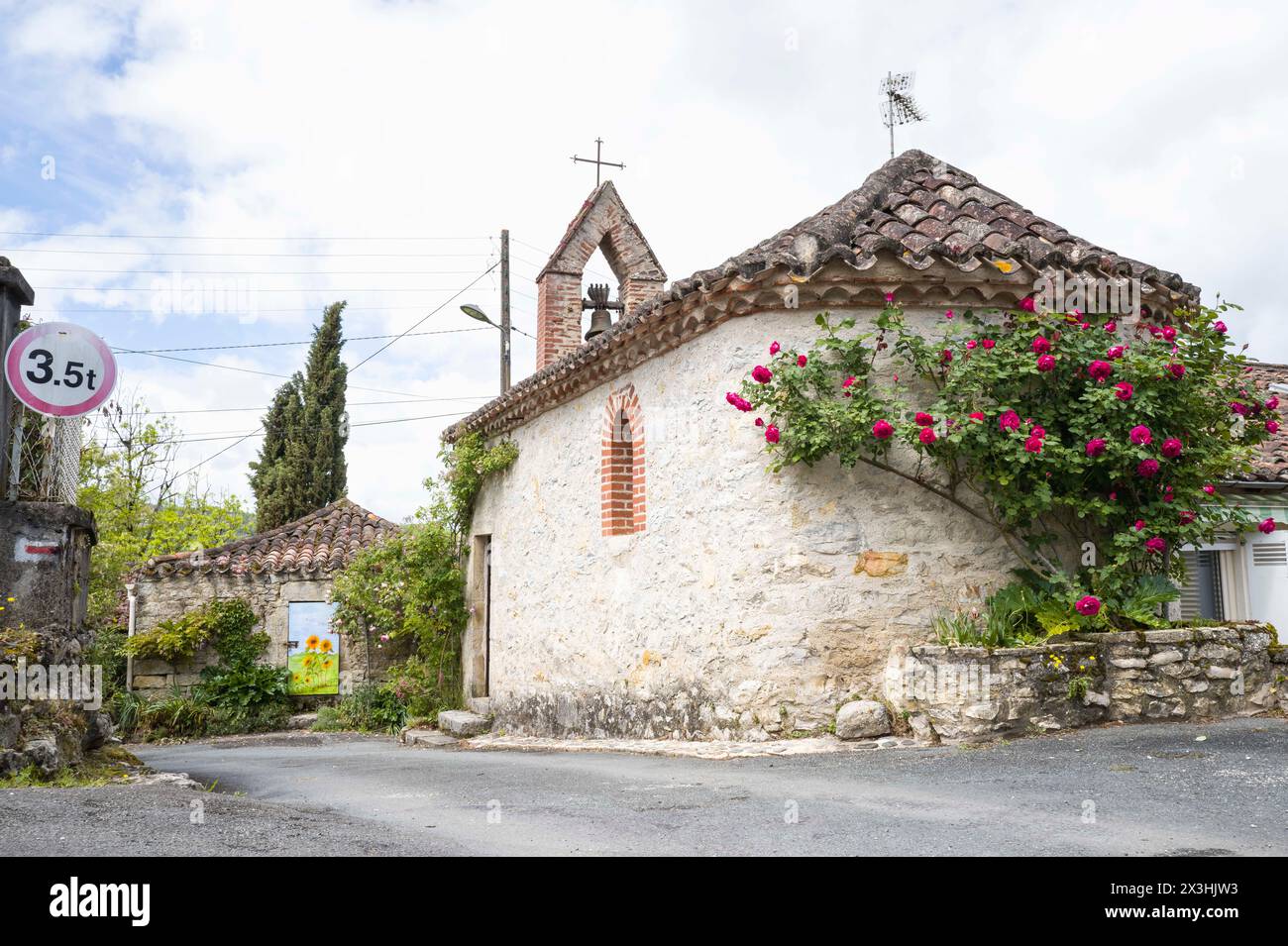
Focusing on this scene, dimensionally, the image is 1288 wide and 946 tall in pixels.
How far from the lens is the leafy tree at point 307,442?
23.6 m

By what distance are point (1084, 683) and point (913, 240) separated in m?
3.64

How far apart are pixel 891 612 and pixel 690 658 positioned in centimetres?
167

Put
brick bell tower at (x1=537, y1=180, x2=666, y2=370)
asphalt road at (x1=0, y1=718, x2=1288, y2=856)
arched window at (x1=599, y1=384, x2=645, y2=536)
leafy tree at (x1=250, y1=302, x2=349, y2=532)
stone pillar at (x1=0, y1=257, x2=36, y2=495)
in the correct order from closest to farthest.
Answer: asphalt road at (x1=0, y1=718, x2=1288, y2=856) < stone pillar at (x1=0, y1=257, x2=36, y2=495) < arched window at (x1=599, y1=384, x2=645, y2=536) < brick bell tower at (x1=537, y1=180, x2=666, y2=370) < leafy tree at (x1=250, y1=302, x2=349, y2=532)

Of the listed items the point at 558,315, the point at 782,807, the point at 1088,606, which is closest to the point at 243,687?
the point at 558,315

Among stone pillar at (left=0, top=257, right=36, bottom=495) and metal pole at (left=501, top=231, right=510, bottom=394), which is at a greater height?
metal pole at (left=501, top=231, right=510, bottom=394)

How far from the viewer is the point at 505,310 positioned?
18391mm

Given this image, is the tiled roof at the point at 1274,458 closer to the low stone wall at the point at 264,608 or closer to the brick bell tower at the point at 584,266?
the brick bell tower at the point at 584,266

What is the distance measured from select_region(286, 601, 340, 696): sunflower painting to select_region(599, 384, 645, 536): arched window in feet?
30.2

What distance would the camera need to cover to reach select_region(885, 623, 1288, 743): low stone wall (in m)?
6.53

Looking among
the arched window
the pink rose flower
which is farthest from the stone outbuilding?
the pink rose flower

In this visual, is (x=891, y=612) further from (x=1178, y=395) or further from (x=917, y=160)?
(x=917, y=160)

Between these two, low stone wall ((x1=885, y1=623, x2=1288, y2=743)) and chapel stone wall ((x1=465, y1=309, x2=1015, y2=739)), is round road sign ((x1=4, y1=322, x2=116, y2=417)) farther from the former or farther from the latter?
low stone wall ((x1=885, y1=623, x2=1288, y2=743))

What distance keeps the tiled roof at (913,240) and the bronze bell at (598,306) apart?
3913 mm
